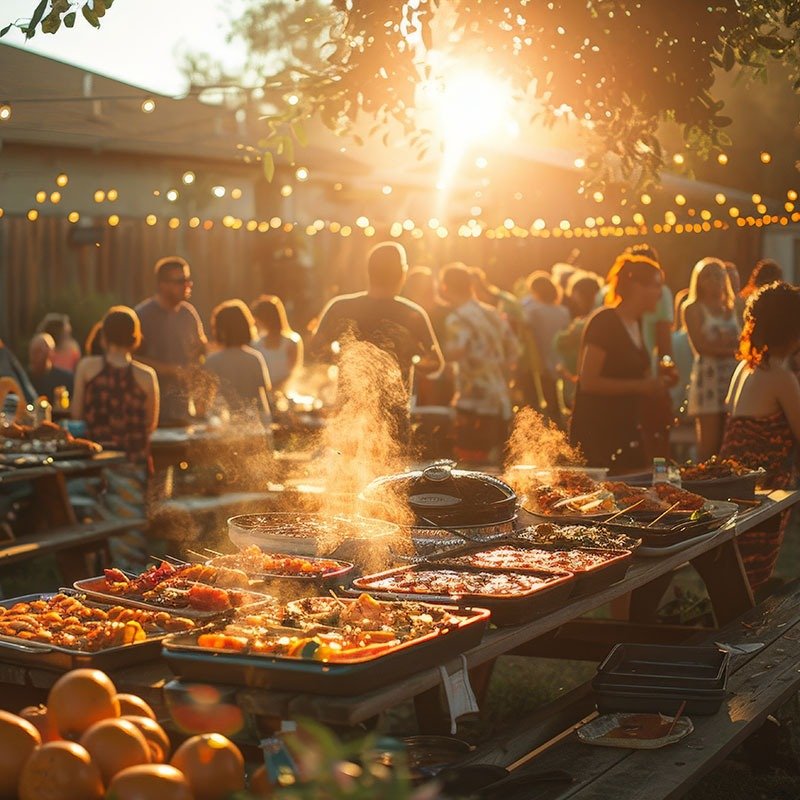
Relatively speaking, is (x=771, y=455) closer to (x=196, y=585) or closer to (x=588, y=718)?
(x=588, y=718)

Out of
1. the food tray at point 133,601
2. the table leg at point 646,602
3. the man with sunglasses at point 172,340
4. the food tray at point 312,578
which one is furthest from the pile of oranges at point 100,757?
the man with sunglasses at point 172,340

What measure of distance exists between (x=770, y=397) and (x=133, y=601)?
13.0 feet

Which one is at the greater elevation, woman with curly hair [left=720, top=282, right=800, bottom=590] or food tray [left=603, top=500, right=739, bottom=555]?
woman with curly hair [left=720, top=282, right=800, bottom=590]

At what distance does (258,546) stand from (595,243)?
1671cm

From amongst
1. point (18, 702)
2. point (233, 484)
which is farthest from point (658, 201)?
point (18, 702)

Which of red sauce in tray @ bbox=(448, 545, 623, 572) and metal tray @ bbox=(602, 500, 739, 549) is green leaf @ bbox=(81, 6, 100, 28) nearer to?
red sauce in tray @ bbox=(448, 545, 623, 572)

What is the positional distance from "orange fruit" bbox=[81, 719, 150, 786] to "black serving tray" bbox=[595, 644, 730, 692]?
1.88 metres

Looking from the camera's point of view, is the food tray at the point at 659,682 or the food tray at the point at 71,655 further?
the food tray at the point at 659,682

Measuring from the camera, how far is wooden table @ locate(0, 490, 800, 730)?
3.00 m

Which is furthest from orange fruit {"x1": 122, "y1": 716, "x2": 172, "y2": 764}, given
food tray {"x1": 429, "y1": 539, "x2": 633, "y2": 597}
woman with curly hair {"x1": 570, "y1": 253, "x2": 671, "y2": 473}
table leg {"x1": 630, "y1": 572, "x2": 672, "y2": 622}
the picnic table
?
woman with curly hair {"x1": 570, "y1": 253, "x2": 671, "y2": 473}

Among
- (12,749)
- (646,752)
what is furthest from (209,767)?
(646,752)

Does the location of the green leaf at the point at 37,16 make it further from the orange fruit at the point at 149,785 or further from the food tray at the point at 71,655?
the orange fruit at the point at 149,785

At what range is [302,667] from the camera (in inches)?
118

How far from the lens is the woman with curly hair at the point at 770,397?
22.2 ft
